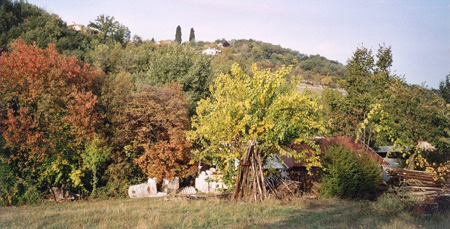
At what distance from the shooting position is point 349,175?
1819cm

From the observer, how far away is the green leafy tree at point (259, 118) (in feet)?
57.0

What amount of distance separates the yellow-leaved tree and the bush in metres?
1.34

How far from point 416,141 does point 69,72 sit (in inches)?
1041

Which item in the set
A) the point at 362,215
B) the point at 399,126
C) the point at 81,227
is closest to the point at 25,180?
the point at 81,227

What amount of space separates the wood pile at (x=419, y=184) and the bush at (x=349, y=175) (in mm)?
1551

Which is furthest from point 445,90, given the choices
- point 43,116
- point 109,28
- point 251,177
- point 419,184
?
point 109,28

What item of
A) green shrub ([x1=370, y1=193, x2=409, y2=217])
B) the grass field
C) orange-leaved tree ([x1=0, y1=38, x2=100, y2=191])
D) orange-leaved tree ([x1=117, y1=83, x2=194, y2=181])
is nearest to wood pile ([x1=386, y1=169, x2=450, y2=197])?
green shrub ([x1=370, y1=193, x2=409, y2=217])

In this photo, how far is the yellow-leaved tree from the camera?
17.4 metres

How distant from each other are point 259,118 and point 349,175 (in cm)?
587

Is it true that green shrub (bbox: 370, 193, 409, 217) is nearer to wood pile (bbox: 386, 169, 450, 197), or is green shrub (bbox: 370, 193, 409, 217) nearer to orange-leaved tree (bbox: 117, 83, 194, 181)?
wood pile (bbox: 386, 169, 450, 197)

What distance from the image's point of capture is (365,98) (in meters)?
32.3

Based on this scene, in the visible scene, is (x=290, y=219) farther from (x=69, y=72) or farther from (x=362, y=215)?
(x=69, y=72)

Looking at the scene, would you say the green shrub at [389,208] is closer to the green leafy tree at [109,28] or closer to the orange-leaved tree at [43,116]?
the orange-leaved tree at [43,116]

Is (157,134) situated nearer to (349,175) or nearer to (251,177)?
(251,177)
